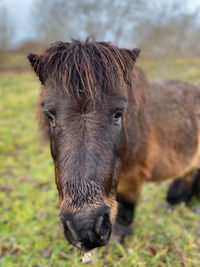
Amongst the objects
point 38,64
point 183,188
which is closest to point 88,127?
point 38,64

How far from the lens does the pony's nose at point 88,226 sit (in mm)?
1565

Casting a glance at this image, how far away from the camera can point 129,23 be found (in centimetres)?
1656

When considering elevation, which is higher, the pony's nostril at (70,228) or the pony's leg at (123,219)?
the pony's nostril at (70,228)

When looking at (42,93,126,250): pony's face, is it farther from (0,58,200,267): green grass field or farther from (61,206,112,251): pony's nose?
(0,58,200,267): green grass field

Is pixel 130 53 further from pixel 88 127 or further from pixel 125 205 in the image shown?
pixel 125 205

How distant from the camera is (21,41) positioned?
3559cm

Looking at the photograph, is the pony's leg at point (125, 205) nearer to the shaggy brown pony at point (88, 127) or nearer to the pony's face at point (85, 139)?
the shaggy brown pony at point (88, 127)

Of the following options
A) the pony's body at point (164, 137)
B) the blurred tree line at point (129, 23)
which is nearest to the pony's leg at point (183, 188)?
the pony's body at point (164, 137)

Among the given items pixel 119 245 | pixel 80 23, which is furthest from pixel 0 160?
pixel 80 23

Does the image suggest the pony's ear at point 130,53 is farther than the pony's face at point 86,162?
Yes

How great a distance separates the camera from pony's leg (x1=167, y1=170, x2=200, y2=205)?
14.6 feet

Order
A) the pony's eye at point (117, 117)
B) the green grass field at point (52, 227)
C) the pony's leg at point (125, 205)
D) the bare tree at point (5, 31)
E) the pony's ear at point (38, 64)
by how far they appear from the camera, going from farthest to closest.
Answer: the bare tree at point (5, 31), the pony's leg at point (125, 205), the green grass field at point (52, 227), the pony's ear at point (38, 64), the pony's eye at point (117, 117)

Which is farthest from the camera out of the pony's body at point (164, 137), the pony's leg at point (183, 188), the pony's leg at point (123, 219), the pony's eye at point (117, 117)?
the pony's leg at point (183, 188)

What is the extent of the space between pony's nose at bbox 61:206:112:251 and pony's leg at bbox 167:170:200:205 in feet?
10.5
